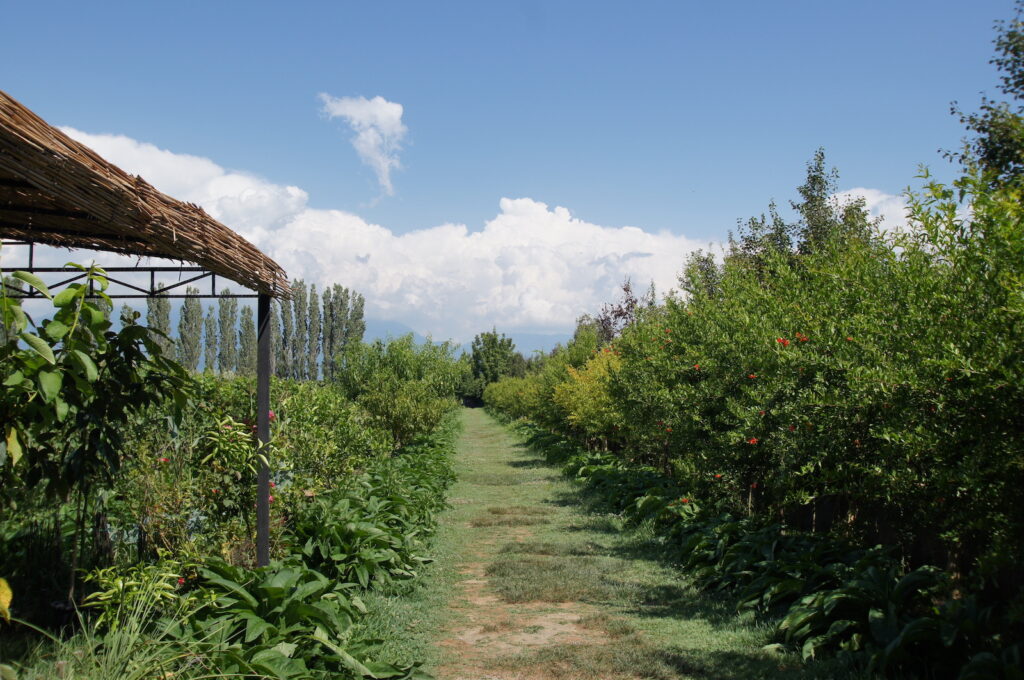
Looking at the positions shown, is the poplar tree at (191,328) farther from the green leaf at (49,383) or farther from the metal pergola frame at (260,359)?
the green leaf at (49,383)

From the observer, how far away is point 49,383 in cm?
298

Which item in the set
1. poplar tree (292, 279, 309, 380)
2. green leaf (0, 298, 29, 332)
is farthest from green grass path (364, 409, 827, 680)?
poplar tree (292, 279, 309, 380)

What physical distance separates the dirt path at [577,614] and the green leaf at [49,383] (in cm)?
340

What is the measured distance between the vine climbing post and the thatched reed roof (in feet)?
0.90

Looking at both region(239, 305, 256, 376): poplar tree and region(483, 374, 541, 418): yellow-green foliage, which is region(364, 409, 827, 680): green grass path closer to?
region(483, 374, 541, 418): yellow-green foliage

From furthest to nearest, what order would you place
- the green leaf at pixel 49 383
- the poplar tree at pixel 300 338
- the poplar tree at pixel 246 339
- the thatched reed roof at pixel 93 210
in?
the poplar tree at pixel 300 338 → the poplar tree at pixel 246 339 → the thatched reed roof at pixel 93 210 → the green leaf at pixel 49 383

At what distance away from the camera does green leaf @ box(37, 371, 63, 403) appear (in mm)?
2943

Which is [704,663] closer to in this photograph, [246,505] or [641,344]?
[246,505]

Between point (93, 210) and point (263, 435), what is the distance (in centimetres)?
257

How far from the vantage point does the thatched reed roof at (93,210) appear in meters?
3.22

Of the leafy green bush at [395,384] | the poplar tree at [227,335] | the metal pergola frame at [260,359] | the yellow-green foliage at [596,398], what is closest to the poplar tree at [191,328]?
the poplar tree at [227,335]

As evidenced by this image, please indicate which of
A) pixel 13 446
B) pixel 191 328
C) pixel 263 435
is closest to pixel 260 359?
pixel 263 435

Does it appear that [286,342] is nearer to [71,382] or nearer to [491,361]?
[491,361]

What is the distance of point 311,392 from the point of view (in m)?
10.2
